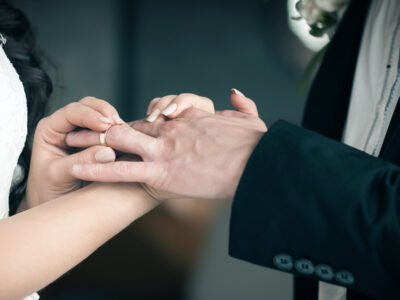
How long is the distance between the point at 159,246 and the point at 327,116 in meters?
0.94

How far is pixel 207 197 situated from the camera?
1.57ft

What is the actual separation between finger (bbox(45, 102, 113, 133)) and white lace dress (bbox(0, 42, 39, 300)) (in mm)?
43

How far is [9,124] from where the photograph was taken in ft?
2.04

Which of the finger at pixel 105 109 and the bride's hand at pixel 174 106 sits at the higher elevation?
the bride's hand at pixel 174 106

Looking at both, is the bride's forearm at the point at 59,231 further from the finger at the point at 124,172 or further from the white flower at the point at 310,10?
the white flower at the point at 310,10

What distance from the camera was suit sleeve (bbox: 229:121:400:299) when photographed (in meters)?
0.38

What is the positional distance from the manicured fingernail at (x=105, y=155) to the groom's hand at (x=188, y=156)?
2 cm

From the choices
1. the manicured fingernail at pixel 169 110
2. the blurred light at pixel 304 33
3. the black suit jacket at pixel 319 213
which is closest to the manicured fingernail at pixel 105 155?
the manicured fingernail at pixel 169 110

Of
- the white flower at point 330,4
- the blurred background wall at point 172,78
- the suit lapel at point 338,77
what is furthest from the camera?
the blurred background wall at point 172,78

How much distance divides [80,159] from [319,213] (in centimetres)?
38

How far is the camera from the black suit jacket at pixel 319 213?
0.38m

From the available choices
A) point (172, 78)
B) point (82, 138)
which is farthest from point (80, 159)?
point (172, 78)

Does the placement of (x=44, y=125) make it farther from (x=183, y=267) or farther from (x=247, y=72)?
(x=247, y=72)

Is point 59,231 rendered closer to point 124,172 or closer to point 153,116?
point 124,172
